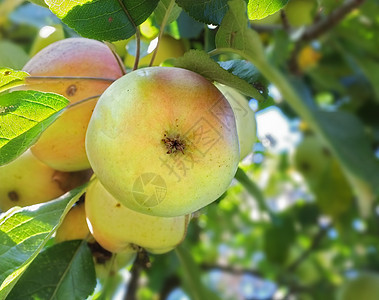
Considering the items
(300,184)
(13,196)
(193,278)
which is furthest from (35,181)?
(300,184)

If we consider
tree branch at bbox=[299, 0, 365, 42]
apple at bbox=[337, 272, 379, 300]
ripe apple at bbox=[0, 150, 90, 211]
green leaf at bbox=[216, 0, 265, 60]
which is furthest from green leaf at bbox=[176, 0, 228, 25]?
apple at bbox=[337, 272, 379, 300]

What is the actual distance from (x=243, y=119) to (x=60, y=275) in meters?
0.38

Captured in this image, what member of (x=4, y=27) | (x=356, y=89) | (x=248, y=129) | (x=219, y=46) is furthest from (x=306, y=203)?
(x=219, y=46)

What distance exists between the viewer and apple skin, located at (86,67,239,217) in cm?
59

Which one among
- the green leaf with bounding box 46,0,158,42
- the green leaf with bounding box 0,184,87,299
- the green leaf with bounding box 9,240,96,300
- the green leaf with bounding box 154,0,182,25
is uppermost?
the green leaf with bounding box 46,0,158,42

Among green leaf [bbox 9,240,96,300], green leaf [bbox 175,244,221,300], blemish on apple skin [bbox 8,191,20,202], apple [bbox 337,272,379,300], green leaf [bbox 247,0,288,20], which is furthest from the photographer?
apple [bbox 337,272,379,300]

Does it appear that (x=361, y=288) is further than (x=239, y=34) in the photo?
Yes

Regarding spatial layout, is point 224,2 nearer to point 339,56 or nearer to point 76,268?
point 76,268

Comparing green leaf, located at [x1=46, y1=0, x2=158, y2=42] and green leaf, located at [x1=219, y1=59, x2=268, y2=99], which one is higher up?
green leaf, located at [x1=46, y1=0, x2=158, y2=42]

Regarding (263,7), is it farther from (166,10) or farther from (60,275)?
(60,275)

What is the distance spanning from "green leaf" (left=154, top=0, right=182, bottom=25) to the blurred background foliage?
0.44 m

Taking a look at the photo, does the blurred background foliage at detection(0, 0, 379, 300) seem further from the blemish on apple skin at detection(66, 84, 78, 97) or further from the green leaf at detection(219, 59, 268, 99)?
the green leaf at detection(219, 59, 268, 99)

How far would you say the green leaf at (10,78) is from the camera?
0.69 meters

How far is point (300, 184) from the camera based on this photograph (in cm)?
276
